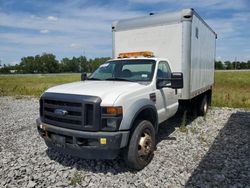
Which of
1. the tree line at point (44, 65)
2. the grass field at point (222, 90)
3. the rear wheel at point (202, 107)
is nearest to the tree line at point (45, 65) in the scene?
the tree line at point (44, 65)

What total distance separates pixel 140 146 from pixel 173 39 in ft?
11.1

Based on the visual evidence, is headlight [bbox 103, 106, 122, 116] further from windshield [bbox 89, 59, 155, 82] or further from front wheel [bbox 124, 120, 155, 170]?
windshield [bbox 89, 59, 155, 82]

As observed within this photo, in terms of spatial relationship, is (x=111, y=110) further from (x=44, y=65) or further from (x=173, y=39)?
(x=44, y=65)

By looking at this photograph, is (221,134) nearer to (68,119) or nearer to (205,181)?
(205,181)

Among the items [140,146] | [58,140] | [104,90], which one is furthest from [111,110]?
[58,140]

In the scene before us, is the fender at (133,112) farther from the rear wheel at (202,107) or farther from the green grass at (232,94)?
the green grass at (232,94)

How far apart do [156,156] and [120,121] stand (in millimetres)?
1704

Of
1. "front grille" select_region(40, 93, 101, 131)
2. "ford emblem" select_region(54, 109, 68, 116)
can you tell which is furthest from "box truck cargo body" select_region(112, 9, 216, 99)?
"ford emblem" select_region(54, 109, 68, 116)

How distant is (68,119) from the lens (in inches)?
167

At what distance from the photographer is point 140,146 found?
182 inches

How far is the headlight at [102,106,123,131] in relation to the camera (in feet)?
13.2

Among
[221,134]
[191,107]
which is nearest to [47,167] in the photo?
[221,134]

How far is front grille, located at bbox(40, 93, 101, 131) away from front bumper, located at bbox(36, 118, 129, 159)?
104 mm

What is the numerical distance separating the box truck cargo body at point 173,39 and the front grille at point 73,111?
331 centimetres
